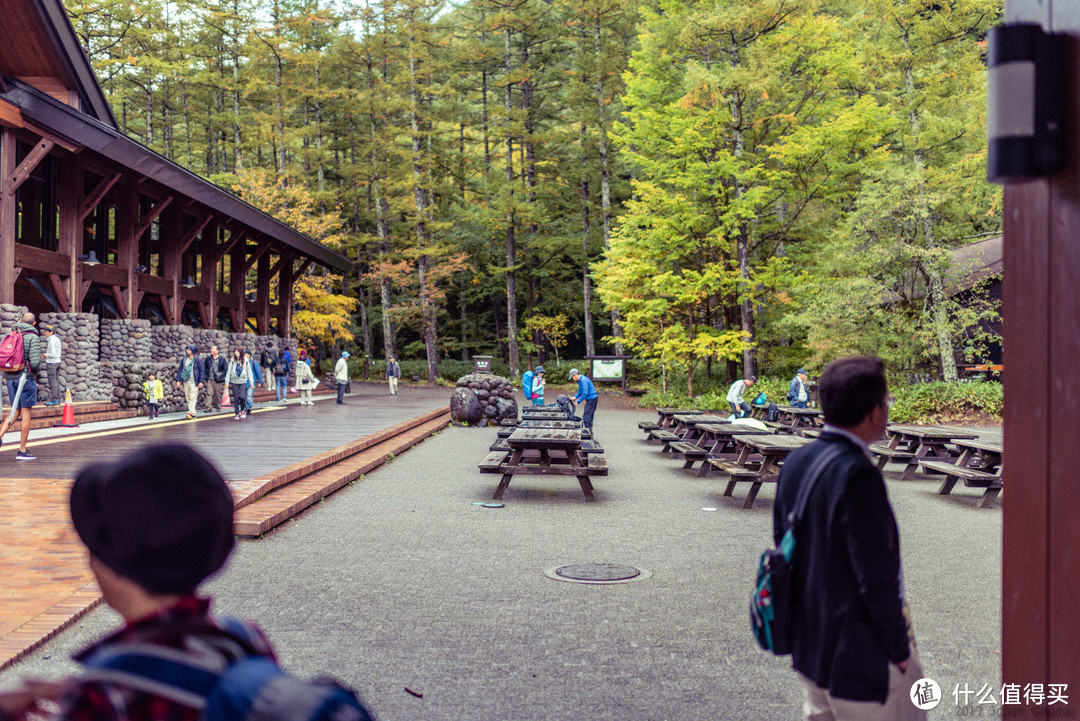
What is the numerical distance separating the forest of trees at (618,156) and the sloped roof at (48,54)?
16093 millimetres

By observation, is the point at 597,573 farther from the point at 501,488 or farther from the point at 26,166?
the point at 26,166

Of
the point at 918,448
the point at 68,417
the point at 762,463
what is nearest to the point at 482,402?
the point at 68,417

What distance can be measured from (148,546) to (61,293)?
2182 cm

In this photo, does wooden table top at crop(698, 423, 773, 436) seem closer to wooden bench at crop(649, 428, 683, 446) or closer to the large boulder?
wooden bench at crop(649, 428, 683, 446)

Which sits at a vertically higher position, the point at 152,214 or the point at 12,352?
the point at 152,214

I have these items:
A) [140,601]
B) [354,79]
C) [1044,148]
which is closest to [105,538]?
[140,601]

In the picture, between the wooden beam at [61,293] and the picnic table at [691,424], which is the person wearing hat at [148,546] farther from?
the wooden beam at [61,293]

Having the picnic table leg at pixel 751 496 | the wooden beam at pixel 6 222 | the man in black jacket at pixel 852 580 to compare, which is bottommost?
the picnic table leg at pixel 751 496

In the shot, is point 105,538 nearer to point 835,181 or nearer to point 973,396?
point 973,396

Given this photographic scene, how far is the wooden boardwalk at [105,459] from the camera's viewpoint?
16.4ft

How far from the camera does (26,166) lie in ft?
56.8

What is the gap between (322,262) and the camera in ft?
115

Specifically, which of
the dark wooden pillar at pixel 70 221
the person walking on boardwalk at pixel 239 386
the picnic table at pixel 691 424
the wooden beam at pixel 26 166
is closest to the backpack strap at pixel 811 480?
the picnic table at pixel 691 424

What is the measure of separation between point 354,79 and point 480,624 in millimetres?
49878
